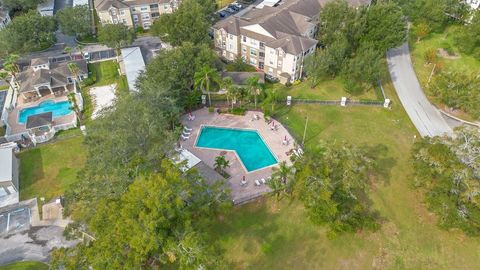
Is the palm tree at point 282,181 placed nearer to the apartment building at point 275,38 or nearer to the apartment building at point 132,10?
the apartment building at point 275,38

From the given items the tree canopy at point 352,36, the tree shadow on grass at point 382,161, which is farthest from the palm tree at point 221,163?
the tree canopy at point 352,36

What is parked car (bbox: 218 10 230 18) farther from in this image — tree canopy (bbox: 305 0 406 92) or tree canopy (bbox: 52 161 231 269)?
Result: tree canopy (bbox: 52 161 231 269)

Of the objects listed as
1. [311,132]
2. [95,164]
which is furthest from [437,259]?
[95,164]

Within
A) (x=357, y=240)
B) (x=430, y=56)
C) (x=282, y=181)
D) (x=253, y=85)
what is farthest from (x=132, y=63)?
(x=430, y=56)

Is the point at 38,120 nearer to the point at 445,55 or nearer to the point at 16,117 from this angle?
the point at 16,117

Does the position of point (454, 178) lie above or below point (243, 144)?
above

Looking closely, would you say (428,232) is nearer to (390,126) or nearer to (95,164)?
(390,126)
